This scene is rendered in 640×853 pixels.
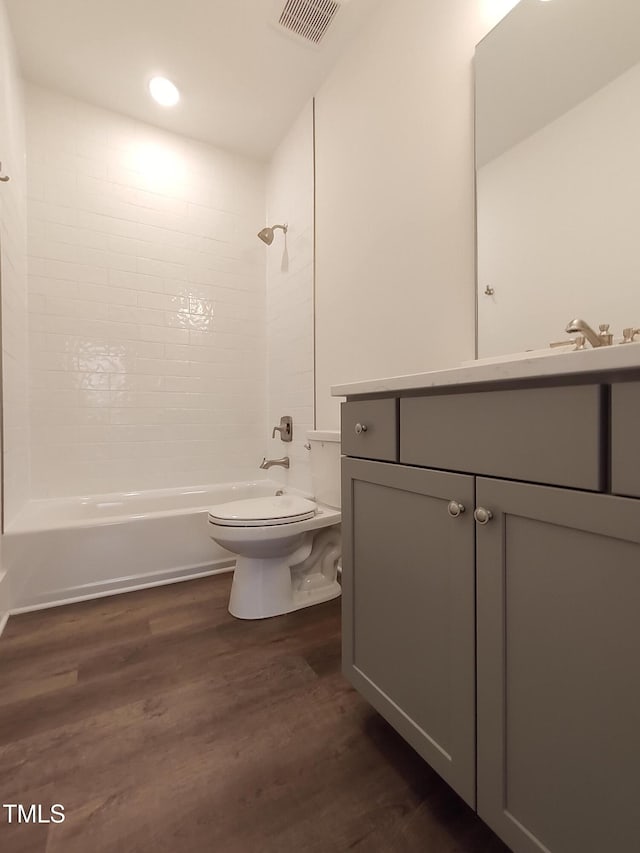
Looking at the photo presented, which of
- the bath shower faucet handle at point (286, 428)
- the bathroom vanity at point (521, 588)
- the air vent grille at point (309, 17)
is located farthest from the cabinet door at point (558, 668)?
the air vent grille at point (309, 17)

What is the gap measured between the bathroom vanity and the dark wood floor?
19 cm

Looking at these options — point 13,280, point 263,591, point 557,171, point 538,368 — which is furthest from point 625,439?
point 13,280

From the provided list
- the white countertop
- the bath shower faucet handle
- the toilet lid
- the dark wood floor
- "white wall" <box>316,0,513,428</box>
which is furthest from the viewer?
the bath shower faucet handle

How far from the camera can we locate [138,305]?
96.0 inches

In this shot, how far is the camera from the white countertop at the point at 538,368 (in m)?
0.46

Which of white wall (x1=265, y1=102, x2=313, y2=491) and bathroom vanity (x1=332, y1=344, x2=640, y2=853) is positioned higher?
white wall (x1=265, y1=102, x2=313, y2=491)

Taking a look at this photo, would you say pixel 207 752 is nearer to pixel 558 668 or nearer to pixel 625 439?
pixel 558 668

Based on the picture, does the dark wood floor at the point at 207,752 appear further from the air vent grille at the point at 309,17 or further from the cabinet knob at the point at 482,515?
the air vent grille at the point at 309,17

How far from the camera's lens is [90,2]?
66.9 inches

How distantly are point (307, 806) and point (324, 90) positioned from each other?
2963 mm

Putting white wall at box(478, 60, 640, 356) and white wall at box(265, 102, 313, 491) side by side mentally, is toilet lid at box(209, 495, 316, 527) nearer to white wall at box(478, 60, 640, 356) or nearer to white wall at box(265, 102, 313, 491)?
white wall at box(265, 102, 313, 491)

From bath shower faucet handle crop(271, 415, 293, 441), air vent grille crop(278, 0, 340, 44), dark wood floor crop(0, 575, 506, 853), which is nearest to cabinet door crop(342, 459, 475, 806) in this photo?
dark wood floor crop(0, 575, 506, 853)

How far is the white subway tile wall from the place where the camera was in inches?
87.2

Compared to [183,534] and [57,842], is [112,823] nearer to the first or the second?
[57,842]
